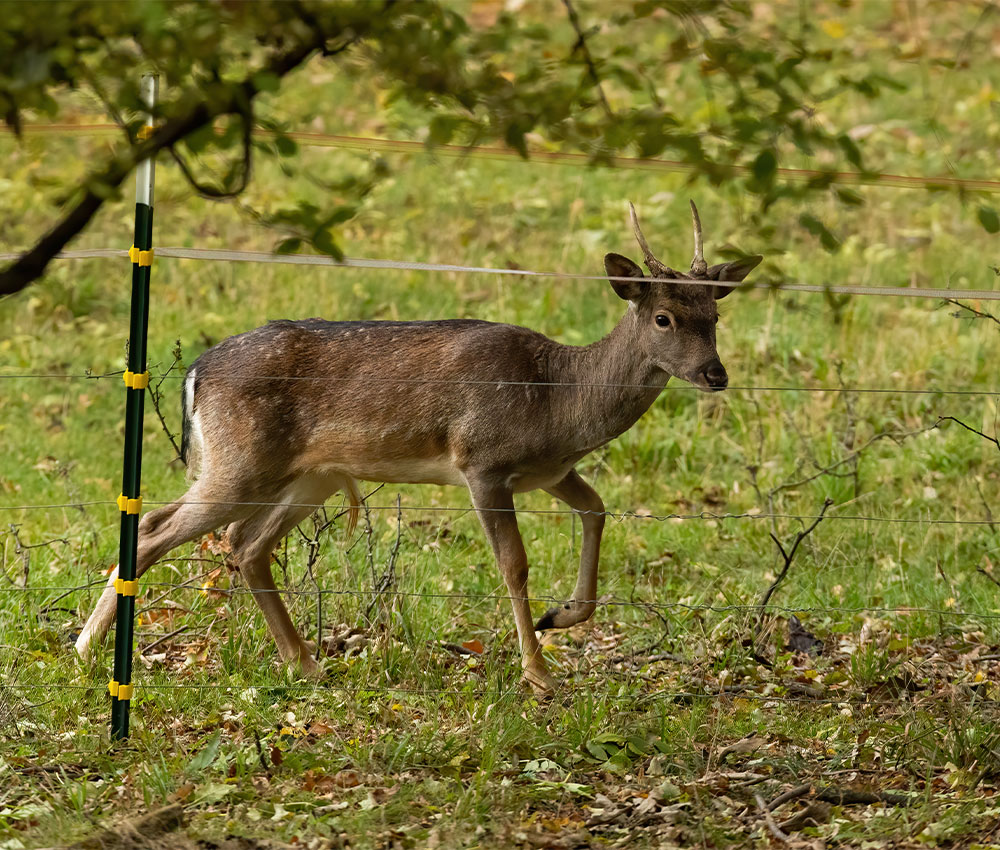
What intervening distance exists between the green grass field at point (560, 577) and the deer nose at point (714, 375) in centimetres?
66

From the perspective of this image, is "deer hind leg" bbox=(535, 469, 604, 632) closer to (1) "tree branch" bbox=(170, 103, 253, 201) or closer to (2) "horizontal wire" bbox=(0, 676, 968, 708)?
(2) "horizontal wire" bbox=(0, 676, 968, 708)

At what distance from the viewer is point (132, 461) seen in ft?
17.1

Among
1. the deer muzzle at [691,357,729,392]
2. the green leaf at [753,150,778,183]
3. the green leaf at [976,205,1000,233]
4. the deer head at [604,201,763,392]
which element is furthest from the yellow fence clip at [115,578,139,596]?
the green leaf at [976,205,1000,233]

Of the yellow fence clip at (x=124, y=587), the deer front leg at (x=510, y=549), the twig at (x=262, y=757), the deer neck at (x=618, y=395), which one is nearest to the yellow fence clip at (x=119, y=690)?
the yellow fence clip at (x=124, y=587)

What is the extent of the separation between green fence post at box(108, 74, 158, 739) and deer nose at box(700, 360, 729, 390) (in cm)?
226

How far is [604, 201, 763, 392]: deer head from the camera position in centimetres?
589

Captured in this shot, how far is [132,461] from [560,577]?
2.77 meters

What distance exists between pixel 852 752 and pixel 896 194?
8648 millimetres

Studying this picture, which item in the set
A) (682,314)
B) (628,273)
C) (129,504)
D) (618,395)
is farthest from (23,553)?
(682,314)

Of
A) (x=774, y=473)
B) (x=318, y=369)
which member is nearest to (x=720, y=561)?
(x=774, y=473)

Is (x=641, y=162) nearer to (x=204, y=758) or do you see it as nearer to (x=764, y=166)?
(x=764, y=166)

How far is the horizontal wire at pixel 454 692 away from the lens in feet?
18.3

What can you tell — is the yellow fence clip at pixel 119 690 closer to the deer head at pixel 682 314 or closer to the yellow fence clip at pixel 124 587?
the yellow fence clip at pixel 124 587

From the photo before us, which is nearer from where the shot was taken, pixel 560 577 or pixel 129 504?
pixel 129 504
